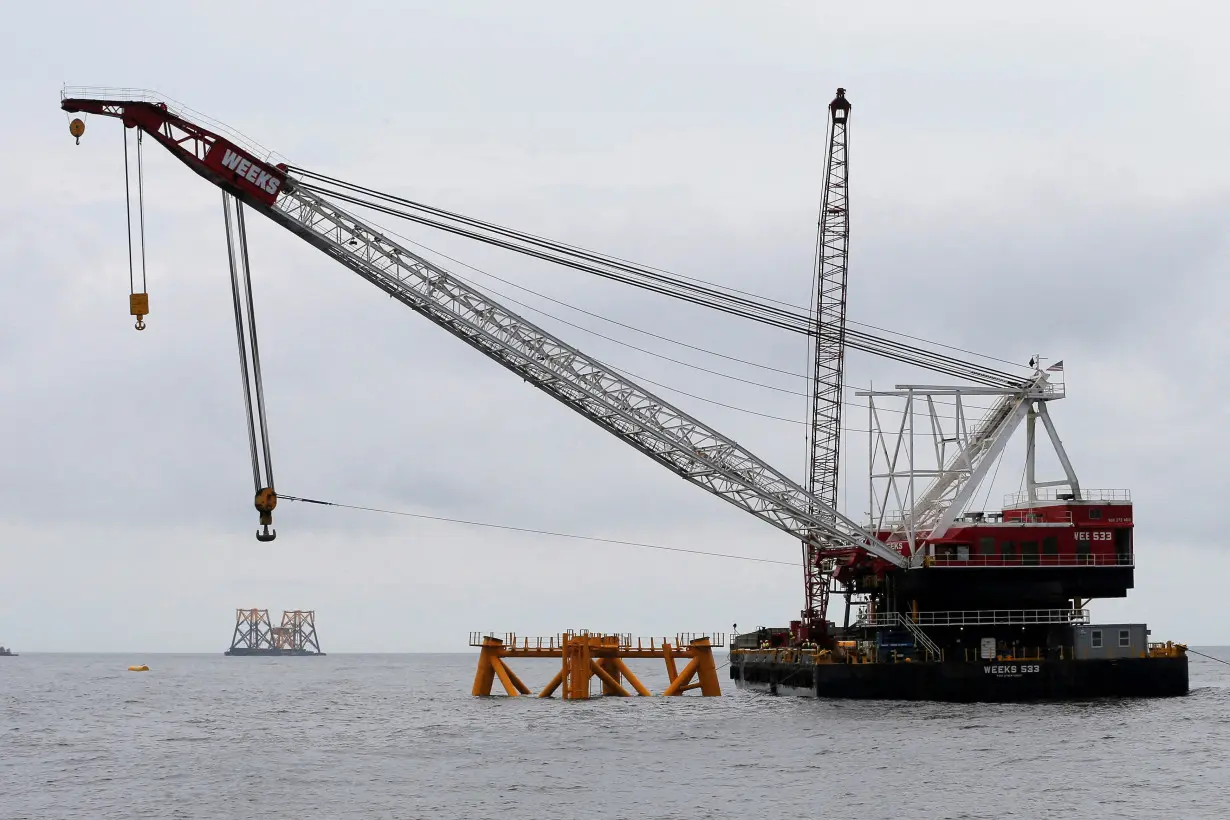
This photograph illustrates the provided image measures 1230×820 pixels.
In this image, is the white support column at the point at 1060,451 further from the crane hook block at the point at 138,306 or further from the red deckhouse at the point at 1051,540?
the crane hook block at the point at 138,306

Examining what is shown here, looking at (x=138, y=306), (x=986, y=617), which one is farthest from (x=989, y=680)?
(x=138, y=306)

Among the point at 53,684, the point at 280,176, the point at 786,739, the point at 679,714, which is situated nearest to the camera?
the point at 786,739

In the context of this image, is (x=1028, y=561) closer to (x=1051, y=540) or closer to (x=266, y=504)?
(x=1051, y=540)

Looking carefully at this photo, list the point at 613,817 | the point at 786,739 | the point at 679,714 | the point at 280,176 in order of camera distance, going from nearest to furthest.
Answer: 1. the point at 613,817
2. the point at 786,739
3. the point at 280,176
4. the point at 679,714

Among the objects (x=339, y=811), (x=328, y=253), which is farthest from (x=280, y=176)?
(x=339, y=811)

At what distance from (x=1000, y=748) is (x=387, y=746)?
75.8 feet

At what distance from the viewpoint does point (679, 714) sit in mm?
70625

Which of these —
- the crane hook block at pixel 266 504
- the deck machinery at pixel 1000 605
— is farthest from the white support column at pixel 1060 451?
the crane hook block at pixel 266 504

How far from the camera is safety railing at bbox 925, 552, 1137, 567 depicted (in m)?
71.1

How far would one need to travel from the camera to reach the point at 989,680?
70.1 m

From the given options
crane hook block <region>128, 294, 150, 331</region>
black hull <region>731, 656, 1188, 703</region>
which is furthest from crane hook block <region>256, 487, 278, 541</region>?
black hull <region>731, 656, 1188, 703</region>

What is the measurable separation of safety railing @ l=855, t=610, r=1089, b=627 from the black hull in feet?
6.37

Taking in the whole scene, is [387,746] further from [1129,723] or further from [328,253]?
[1129,723]

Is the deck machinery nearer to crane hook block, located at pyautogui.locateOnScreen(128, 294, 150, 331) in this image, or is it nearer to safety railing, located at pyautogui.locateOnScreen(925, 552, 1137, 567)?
safety railing, located at pyautogui.locateOnScreen(925, 552, 1137, 567)
